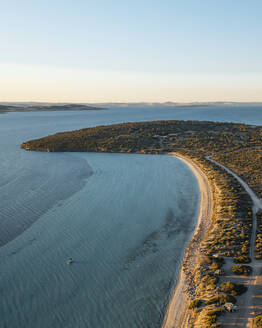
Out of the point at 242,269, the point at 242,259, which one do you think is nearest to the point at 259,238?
the point at 242,259

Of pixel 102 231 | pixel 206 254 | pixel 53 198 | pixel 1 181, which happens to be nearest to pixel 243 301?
pixel 206 254

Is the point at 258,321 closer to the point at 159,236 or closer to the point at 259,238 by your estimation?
the point at 259,238

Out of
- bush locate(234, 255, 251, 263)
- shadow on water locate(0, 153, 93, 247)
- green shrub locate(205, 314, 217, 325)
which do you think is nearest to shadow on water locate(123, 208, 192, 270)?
bush locate(234, 255, 251, 263)

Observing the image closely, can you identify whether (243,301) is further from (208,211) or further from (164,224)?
(208,211)

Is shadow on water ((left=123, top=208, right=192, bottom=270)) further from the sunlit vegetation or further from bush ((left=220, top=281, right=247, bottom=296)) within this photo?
bush ((left=220, top=281, right=247, bottom=296))

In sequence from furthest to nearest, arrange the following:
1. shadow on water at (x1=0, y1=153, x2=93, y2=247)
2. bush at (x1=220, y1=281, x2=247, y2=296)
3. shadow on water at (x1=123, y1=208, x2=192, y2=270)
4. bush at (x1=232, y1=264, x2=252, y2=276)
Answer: shadow on water at (x1=0, y1=153, x2=93, y2=247) < shadow on water at (x1=123, y1=208, x2=192, y2=270) < bush at (x1=232, y1=264, x2=252, y2=276) < bush at (x1=220, y1=281, x2=247, y2=296)
